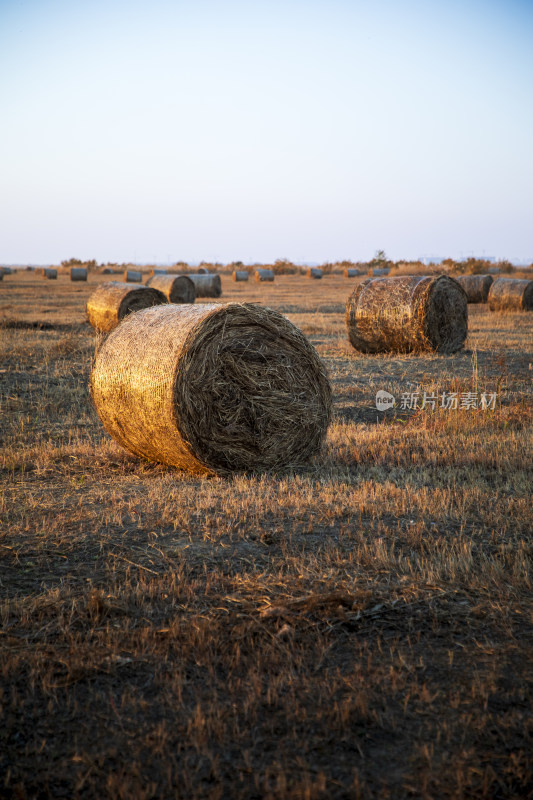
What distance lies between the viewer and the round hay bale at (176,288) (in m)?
24.2

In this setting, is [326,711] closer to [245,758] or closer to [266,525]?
[245,758]

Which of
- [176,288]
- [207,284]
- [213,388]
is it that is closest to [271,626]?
[213,388]

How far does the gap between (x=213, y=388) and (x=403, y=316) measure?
7771mm

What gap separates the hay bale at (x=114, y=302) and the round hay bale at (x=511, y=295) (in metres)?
11.0

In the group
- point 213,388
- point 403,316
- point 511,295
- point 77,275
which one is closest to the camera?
point 213,388

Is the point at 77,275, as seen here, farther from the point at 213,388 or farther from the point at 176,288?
the point at 213,388

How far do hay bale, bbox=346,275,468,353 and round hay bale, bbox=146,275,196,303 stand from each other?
11.5 metres

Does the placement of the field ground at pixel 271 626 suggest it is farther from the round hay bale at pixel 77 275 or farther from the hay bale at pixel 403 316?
the round hay bale at pixel 77 275

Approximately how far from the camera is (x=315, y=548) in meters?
4.47

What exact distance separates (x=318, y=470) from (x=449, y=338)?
8.03 metres

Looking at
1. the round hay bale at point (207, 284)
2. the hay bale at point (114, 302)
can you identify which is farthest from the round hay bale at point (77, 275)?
the hay bale at point (114, 302)

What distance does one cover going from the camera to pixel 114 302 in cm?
1661

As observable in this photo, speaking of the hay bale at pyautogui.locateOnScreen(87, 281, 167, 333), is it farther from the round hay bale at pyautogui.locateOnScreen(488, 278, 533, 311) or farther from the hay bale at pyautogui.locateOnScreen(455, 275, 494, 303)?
the hay bale at pyautogui.locateOnScreen(455, 275, 494, 303)

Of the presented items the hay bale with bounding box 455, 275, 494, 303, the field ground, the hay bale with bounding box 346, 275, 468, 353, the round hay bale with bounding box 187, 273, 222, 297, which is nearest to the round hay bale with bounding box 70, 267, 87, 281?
the round hay bale with bounding box 187, 273, 222, 297
